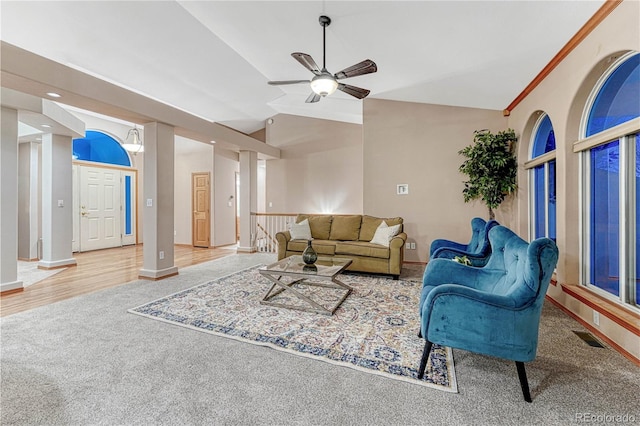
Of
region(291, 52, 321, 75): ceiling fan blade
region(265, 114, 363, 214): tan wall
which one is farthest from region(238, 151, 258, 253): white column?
region(291, 52, 321, 75): ceiling fan blade

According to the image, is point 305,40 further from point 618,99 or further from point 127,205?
point 127,205

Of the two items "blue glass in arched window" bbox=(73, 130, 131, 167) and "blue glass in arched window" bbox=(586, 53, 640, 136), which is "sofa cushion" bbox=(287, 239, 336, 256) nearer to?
"blue glass in arched window" bbox=(586, 53, 640, 136)

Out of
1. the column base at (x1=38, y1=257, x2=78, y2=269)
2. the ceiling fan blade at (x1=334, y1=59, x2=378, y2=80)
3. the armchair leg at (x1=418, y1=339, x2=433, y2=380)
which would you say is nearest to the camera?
the armchair leg at (x1=418, y1=339, x2=433, y2=380)

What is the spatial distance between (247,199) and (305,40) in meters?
4.09

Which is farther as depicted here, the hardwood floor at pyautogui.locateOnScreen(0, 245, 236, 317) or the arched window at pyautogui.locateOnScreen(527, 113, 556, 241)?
the arched window at pyautogui.locateOnScreen(527, 113, 556, 241)

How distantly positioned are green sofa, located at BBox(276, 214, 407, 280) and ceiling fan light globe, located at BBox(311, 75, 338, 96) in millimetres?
2358

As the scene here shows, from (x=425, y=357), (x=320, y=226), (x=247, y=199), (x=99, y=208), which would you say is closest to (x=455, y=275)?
(x=425, y=357)

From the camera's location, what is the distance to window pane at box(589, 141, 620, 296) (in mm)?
2562

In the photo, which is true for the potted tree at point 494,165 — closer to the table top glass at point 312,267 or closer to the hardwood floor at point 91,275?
the table top glass at point 312,267

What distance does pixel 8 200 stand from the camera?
3.72 m

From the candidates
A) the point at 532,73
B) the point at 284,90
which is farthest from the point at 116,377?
the point at 284,90

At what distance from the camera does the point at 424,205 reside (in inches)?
217

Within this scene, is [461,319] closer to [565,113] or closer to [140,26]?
[565,113]

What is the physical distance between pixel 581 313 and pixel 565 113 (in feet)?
6.66
